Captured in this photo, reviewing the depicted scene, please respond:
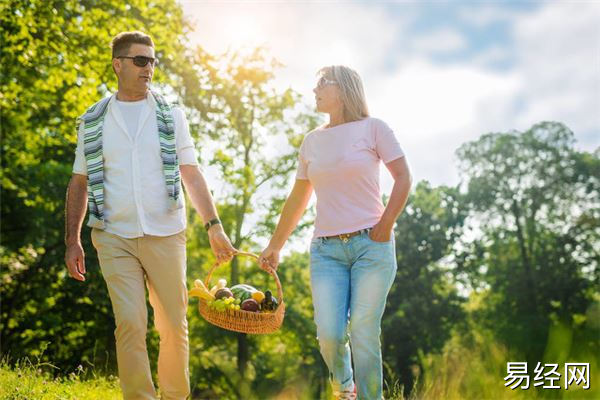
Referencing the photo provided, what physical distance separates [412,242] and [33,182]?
1837cm

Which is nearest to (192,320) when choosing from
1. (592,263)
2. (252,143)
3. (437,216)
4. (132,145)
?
(252,143)

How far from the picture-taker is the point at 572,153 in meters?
30.2

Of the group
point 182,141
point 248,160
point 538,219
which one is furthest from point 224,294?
point 538,219

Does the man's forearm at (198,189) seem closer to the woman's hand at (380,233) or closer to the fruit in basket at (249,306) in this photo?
the fruit in basket at (249,306)

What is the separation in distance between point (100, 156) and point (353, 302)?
1.76 m

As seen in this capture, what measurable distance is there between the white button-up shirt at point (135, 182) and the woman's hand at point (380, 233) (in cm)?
116

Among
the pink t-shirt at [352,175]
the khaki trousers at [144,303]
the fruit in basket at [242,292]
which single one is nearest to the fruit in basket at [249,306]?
the fruit in basket at [242,292]

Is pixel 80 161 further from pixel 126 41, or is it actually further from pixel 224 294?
pixel 224 294

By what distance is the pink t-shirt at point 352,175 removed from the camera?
415 cm

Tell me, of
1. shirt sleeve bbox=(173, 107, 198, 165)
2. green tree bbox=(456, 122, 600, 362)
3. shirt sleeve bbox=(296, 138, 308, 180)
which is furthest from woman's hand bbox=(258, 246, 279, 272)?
green tree bbox=(456, 122, 600, 362)

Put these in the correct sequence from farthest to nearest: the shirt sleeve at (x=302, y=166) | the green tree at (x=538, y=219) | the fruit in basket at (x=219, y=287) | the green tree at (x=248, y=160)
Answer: the green tree at (x=538, y=219) < the green tree at (x=248, y=160) < the fruit in basket at (x=219, y=287) < the shirt sleeve at (x=302, y=166)

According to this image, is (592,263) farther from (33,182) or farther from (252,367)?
(33,182)

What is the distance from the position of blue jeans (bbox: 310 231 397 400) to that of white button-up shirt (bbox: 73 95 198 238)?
3.14 feet

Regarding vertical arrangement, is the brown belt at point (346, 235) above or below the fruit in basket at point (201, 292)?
above
